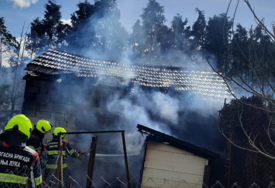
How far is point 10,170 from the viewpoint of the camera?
361cm

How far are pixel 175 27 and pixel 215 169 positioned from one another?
99.3 feet

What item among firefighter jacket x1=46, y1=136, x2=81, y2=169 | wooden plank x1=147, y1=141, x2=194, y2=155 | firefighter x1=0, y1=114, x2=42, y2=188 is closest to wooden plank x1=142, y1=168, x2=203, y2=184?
wooden plank x1=147, y1=141, x2=194, y2=155

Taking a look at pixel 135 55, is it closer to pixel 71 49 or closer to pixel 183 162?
pixel 71 49

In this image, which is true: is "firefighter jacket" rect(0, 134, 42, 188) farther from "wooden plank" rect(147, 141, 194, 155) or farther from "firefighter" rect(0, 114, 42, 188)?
"wooden plank" rect(147, 141, 194, 155)

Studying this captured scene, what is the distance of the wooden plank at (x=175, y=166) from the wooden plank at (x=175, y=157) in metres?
0.08

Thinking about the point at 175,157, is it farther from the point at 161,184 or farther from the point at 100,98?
the point at 100,98

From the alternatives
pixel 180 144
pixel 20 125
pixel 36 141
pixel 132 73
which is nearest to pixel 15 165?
pixel 20 125

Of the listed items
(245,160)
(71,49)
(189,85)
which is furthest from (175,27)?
(245,160)

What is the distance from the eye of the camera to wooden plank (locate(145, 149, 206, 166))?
6605 mm

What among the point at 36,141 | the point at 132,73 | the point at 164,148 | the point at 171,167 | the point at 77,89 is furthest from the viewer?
the point at 132,73

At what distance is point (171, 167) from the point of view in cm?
655

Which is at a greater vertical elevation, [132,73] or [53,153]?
[132,73]

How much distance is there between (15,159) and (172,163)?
426cm

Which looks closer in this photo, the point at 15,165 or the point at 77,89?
the point at 15,165
